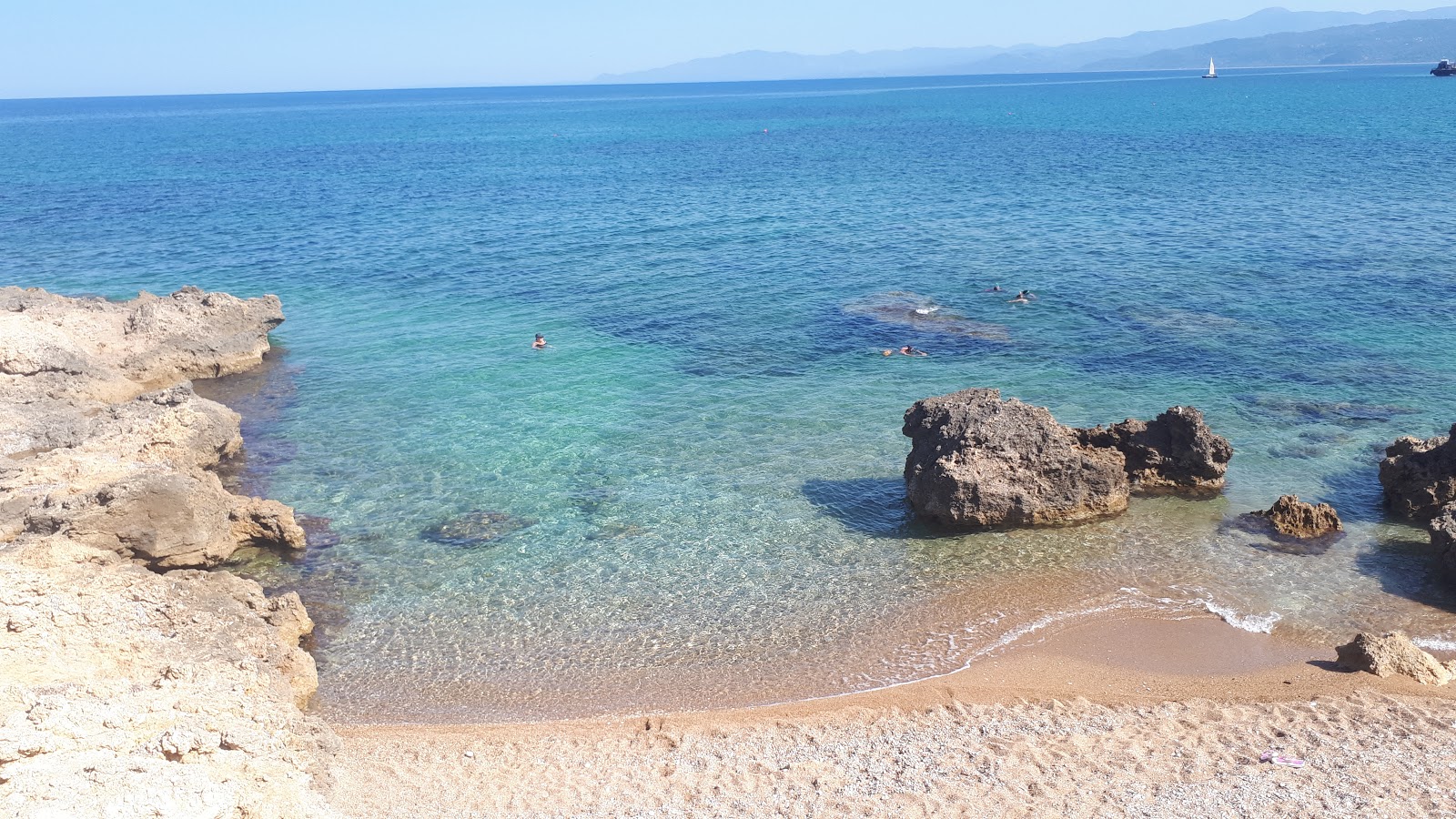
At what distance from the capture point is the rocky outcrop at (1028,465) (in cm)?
1761

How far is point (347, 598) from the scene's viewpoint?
15969 mm

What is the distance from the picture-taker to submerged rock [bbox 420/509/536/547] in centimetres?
1788

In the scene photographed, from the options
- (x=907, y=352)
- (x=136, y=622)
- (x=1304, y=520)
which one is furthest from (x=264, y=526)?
(x=1304, y=520)

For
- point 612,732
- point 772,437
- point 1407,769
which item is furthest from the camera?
point 772,437

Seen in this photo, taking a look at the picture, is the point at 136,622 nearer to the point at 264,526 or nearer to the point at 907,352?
the point at 264,526

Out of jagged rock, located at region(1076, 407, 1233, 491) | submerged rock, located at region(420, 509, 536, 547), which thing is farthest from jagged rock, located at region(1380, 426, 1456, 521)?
submerged rock, located at region(420, 509, 536, 547)

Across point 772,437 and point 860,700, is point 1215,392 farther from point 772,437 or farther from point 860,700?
point 860,700

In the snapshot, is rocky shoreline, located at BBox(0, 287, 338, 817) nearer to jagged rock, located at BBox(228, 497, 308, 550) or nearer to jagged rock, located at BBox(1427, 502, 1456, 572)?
jagged rock, located at BBox(228, 497, 308, 550)

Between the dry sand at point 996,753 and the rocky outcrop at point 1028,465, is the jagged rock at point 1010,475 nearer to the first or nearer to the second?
the rocky outcrop at point 1028,465

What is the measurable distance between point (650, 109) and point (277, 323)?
169 meters

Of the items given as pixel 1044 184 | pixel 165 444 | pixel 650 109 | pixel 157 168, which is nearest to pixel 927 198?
pixel 1044 184

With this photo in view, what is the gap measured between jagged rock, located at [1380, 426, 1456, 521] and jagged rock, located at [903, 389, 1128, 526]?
15.0 feet

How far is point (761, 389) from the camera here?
2558 centimetres

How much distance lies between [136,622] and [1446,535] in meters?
18.3
